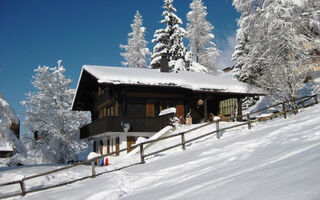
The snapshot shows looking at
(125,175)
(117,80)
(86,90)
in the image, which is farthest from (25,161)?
(125,175)

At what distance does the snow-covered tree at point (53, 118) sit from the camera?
108ft

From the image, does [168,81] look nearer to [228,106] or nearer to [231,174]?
[228,106]

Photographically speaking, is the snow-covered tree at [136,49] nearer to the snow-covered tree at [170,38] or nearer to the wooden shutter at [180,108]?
the snow-covered tree at [170,38]

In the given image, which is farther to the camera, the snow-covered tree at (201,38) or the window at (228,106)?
the snow-covered tree at (201,38)

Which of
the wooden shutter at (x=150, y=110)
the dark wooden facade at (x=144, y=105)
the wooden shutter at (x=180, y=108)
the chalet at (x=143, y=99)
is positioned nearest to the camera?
the chalet at (x=143, y=99)

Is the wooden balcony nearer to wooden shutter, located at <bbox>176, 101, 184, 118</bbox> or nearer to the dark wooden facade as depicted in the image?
the dark wooden facade

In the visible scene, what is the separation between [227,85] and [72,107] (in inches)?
650

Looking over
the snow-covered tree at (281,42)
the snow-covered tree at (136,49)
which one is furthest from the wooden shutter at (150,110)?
the snow-covered tree at (136,49)

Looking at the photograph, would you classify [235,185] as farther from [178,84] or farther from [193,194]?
[178,84]

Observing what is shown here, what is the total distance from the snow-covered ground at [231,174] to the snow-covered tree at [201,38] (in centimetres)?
2756

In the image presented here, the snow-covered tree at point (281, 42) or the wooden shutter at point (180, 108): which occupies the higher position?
the snow-covered tree at point (281, 42)

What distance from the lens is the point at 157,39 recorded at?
41.1m

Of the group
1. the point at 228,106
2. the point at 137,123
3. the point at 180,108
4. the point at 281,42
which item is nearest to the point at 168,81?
the point at 180,108

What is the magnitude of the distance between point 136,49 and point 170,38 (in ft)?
25.9
